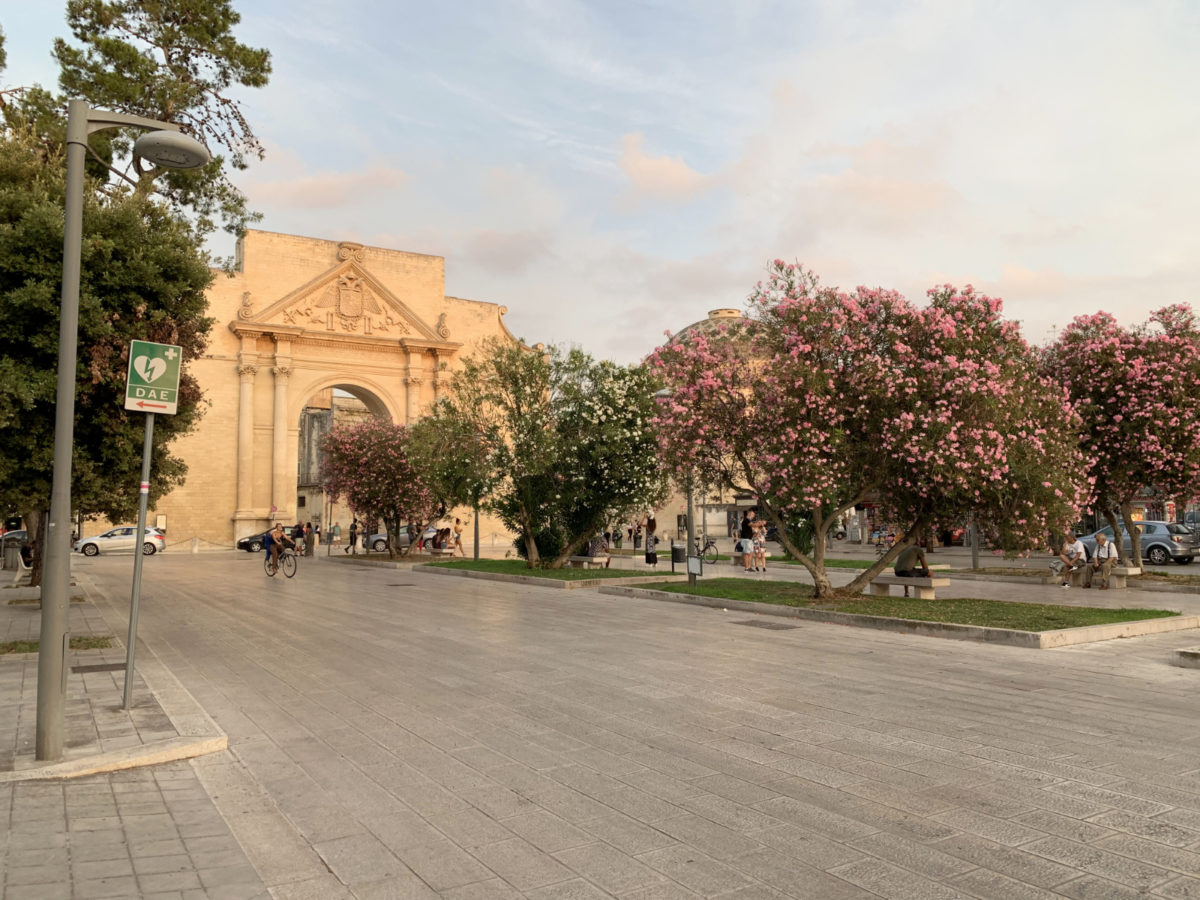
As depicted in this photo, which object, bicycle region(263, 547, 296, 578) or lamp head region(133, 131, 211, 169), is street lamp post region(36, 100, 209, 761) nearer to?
lamp head region(133, 131, 211, 169)

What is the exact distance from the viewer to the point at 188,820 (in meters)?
4.72

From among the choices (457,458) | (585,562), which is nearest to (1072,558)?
(585,562)

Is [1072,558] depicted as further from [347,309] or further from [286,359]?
[347,309]

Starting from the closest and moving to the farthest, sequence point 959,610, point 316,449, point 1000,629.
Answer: point 1000,629, point 959,610, point 316,449

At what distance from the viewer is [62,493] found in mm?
5723

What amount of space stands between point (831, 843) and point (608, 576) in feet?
56.3

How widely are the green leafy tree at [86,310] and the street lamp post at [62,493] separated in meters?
4.47

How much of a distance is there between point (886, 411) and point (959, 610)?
3223 mm

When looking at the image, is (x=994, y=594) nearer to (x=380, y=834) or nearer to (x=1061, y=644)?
(x=1061, y=644)

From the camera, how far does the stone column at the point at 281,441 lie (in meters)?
46.7

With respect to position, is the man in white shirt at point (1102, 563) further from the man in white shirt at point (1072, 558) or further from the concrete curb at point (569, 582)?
the concrete curb at point (569, 582)

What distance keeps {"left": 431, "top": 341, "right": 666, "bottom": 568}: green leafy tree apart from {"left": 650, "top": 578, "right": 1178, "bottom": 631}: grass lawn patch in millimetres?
6952

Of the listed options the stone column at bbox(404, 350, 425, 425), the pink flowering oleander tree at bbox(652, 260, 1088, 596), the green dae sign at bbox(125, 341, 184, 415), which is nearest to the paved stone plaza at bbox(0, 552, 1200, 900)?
the green dae sign at bbox(125, 341, 184, 415)

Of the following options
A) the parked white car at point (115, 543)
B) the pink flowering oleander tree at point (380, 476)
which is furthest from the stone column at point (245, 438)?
the pink flowering oleander tree at point (380, 476)
